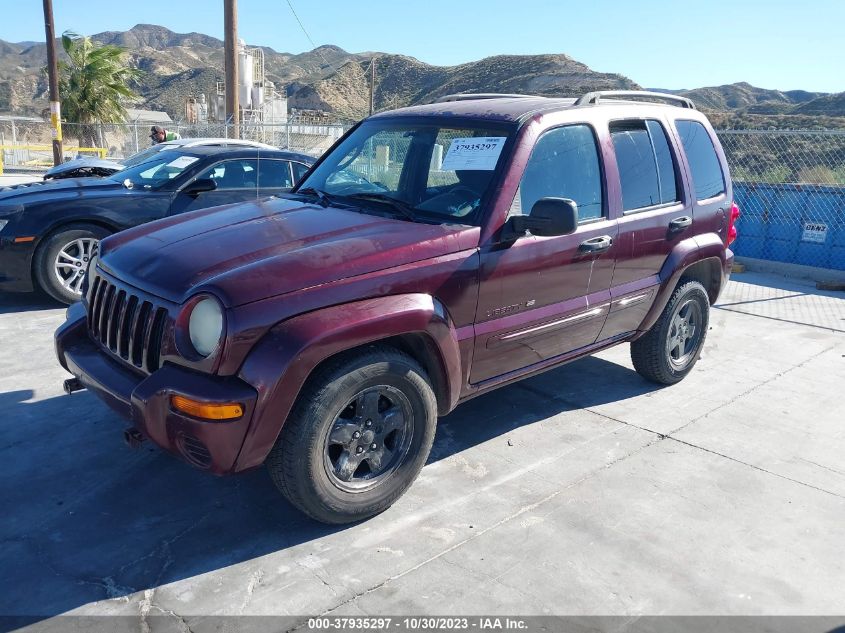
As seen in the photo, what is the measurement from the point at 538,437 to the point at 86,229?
15.6ft

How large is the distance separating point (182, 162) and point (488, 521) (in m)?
5.46

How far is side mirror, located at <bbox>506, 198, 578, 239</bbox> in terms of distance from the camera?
136 inches

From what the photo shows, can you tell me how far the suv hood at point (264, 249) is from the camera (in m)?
2.97

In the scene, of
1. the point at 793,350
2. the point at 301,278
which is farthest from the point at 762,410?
the point at 301,278

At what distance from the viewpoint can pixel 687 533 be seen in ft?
11.2

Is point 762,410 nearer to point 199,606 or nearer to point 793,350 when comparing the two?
point 793,350

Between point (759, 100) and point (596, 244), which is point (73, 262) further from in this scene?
point (759, 100)

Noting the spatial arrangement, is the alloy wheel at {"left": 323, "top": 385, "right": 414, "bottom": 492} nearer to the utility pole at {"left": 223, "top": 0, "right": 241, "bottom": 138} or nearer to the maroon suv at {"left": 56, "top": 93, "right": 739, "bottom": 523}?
the maroon suv at {"left": 56, "top": 93, "right": 739, "bottom": 523}

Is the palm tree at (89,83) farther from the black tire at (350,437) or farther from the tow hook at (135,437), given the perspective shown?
the black tire at (350,437)

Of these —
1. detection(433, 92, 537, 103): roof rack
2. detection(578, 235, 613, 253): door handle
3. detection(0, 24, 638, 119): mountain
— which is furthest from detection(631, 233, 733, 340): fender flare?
detection(0, 24, 638, 119): mountain

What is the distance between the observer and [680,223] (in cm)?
474

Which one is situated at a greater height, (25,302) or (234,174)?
(234,174)

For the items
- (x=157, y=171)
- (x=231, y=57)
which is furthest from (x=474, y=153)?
(x=231, y=57)

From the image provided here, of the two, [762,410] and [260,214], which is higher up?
[260,214]
